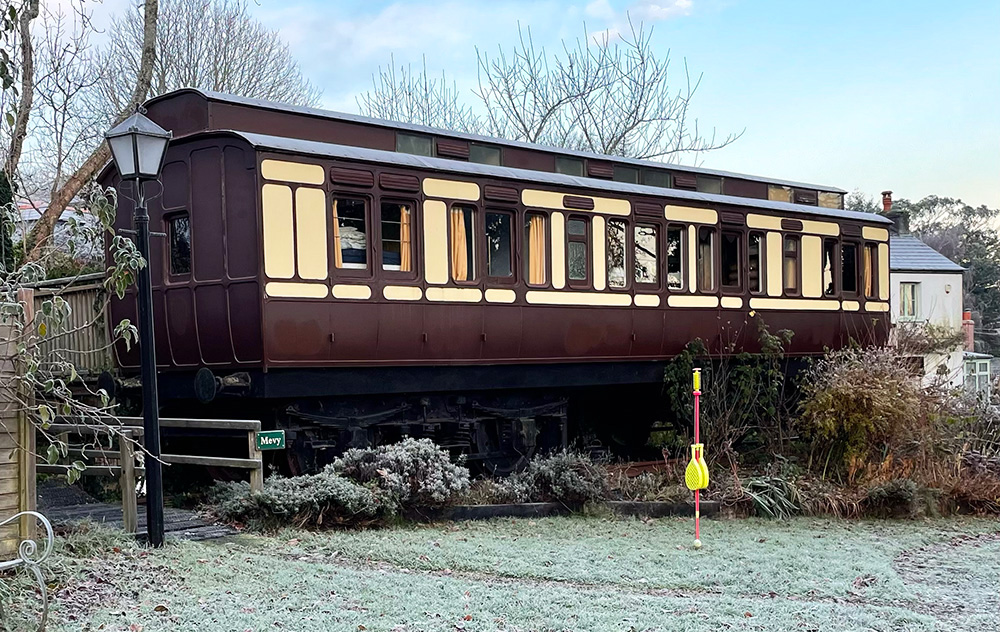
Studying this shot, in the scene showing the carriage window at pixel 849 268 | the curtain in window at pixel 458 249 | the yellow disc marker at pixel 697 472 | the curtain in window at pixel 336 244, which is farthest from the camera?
the carriage window at pixel 849 268

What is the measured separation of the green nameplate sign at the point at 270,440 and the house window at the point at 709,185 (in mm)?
8441

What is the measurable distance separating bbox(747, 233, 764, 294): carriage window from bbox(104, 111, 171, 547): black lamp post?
9589 millimetres

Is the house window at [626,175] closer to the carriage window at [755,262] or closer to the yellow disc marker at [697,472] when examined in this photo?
the carriage window at [755,262]

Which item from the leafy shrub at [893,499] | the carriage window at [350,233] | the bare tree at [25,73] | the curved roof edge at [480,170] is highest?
the bare tree at [25,73]

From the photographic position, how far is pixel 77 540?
7070 millimetres

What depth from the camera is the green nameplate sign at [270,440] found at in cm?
891

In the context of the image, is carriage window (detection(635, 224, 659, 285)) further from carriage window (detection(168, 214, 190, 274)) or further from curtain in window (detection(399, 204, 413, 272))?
carriage window (detection(168, 214, 190, 274))

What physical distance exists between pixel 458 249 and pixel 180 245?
2.86 m

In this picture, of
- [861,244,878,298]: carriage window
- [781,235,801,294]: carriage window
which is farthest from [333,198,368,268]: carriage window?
[861,244,878,298]: carriage window

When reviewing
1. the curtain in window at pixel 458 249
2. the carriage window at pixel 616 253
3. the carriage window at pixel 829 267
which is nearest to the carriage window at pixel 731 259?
the carriage window at pixel 616 253

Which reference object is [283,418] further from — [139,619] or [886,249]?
[886,249]

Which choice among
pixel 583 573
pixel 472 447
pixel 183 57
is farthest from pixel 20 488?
pixel 183 57

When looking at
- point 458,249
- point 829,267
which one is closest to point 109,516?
point 458,249

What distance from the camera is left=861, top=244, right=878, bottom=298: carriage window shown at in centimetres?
1714
